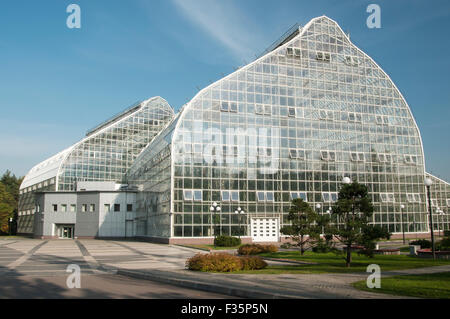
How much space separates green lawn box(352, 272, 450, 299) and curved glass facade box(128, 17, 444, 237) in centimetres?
3331

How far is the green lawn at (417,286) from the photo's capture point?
43.3 feet

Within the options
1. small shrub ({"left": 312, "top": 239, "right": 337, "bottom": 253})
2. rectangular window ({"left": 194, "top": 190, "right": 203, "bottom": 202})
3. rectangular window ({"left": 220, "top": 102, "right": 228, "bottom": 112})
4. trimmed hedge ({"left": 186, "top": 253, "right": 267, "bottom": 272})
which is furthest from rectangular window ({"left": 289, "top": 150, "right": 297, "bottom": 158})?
trimmed hedge ({"left": 186, "top": 253, "right": 267, "bottom": 272})

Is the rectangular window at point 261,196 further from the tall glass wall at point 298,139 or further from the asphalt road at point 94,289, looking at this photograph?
the asphalt road at point 94,289

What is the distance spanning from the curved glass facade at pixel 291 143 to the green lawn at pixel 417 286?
33313 millimetres

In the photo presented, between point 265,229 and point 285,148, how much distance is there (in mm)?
11068

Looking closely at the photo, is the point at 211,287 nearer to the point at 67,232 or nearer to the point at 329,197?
the point at 329,197

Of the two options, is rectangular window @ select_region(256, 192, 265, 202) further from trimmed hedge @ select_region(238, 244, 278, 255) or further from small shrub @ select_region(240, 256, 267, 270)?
small shrub @ select_region(240, 256, 267, 270)

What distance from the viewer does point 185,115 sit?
49.7 metres

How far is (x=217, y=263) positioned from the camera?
21641 mm

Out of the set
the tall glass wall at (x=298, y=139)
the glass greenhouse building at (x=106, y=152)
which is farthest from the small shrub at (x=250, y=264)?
the glass greenhouse building at (x=106, y=152)

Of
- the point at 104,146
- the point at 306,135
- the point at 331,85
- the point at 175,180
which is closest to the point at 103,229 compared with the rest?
the point at 104,146

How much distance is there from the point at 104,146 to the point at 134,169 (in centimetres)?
852

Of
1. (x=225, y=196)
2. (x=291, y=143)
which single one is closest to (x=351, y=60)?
(x=291, y=143)
